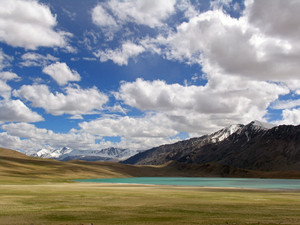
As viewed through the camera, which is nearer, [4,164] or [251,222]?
[251,222]

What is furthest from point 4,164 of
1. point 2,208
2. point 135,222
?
point 135,222

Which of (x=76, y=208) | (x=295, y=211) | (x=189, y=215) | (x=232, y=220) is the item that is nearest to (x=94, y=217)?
(x=76, y=208)

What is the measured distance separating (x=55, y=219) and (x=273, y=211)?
23.2 m

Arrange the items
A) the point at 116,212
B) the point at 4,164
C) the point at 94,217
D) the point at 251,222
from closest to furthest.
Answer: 1. the point at 251,222
2. the point at 94,217
3. the point at 116,212
4. the point at 4,164

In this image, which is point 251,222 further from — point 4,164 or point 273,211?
point 4,164

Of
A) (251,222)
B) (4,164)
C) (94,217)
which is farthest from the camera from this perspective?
(4,164)

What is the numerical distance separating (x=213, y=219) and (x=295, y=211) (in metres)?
11.6

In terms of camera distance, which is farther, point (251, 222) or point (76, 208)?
point (76, 208)

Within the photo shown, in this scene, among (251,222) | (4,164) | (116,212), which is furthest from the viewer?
(4,164)

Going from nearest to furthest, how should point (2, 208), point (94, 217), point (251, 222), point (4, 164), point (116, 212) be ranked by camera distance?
point (251, 222), point (94, 217), point (116, 212), point (2, 208), point (4, 164)

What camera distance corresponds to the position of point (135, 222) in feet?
74.7

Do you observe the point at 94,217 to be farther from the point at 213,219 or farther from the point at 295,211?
the point at 295,211

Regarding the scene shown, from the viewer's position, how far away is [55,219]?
78.7 ft

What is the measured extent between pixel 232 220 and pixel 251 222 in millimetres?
1654
